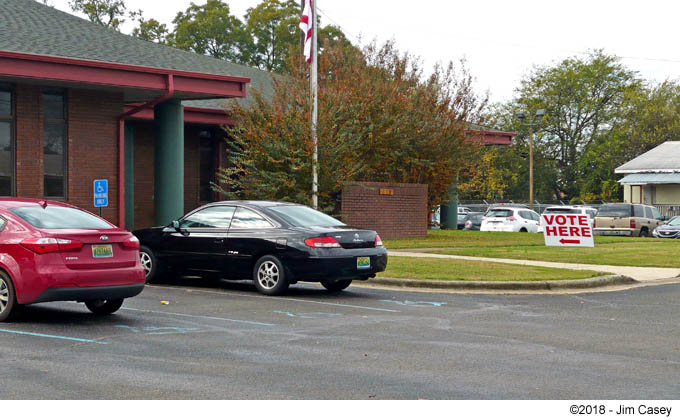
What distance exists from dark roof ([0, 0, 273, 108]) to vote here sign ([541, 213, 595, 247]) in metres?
10.5

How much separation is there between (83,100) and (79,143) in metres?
1.13

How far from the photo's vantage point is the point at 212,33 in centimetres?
6762

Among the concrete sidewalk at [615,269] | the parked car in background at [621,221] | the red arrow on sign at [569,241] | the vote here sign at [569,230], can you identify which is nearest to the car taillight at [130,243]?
the concrete sidewalk at [615,269]

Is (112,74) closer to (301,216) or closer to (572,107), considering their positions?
(301,216)

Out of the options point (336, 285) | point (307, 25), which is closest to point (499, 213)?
point (307, 25)

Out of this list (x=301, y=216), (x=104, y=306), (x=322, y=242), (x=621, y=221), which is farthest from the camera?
(x=621, y=221)

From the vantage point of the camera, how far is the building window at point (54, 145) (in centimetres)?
2217

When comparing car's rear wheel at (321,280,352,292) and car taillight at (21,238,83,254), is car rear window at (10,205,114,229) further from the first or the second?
car's rear wheel at (321,280,352,292)

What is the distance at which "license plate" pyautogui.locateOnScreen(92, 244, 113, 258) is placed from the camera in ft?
34.5

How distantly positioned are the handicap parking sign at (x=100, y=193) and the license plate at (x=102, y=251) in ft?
39.3

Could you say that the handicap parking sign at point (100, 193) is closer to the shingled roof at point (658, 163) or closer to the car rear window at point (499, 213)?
the car rear window at point (499, 213)

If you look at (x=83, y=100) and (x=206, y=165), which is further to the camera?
(x=206, y=165)

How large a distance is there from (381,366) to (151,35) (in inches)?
2433

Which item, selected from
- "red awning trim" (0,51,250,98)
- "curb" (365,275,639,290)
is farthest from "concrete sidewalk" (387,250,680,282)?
"red awning trim" (0,51,250,98)
